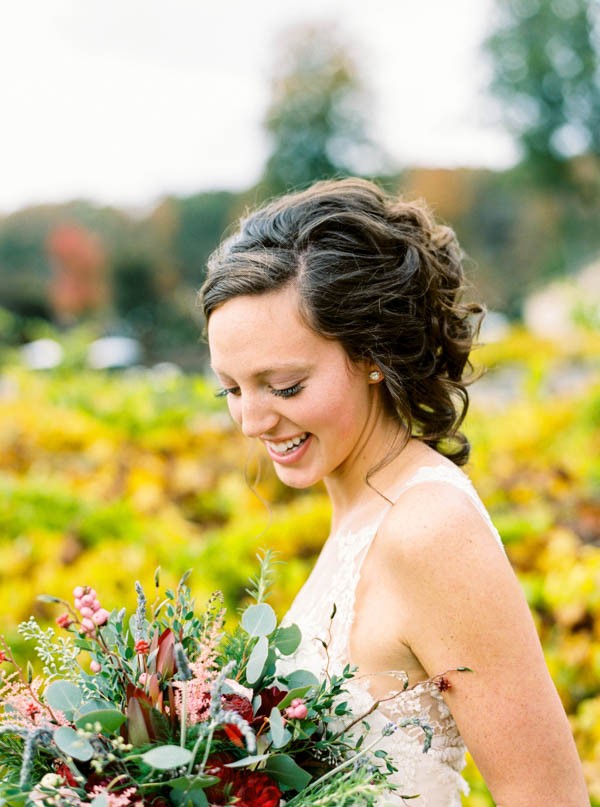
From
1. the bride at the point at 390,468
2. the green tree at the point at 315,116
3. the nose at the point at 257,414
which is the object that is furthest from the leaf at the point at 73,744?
the green tree at the point at 315,116

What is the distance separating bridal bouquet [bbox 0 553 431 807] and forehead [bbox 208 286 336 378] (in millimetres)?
425

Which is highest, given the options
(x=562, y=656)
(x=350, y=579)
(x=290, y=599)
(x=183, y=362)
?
(x=183, y=362)

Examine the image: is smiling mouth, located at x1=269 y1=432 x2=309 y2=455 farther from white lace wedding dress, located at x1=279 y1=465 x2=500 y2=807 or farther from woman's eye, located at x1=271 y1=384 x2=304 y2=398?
white lace wedding dress, located at x1=279 y1=465 x2=500 y2=807

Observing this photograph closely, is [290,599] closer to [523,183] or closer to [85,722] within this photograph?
[85,722]

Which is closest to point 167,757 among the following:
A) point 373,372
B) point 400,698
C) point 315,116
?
point 400,698

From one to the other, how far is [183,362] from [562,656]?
24270 millimetres

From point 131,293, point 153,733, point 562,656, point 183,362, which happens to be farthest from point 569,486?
point 131,293

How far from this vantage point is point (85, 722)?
4.01ft

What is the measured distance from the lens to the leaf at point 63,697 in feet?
4.55

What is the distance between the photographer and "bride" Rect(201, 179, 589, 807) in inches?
59.2

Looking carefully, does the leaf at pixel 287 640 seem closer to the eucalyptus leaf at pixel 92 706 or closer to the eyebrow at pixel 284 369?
the eucalyptus leaf at pixel 92 706

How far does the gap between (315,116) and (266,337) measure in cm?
2863

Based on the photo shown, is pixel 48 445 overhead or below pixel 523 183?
below

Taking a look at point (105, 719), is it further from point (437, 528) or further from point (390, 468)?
point (390, 468)
